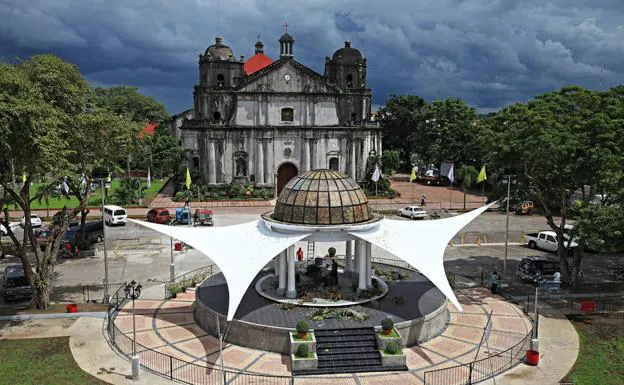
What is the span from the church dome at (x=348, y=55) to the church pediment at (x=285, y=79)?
522 centimetres

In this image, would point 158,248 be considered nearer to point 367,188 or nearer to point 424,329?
point 424,329

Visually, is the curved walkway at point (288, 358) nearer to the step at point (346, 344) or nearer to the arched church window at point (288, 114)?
the step at point (346, 344)

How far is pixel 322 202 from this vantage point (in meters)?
23.7

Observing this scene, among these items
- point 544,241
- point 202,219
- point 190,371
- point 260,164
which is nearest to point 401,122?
point 260,164

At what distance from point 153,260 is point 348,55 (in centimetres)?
4137

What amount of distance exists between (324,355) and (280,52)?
160 ft

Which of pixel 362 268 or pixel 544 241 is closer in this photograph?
pixel 362 268

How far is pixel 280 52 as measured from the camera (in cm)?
6259

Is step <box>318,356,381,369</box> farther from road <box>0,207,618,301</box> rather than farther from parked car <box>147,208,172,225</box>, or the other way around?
parked car <box>147,208,172,225</box>

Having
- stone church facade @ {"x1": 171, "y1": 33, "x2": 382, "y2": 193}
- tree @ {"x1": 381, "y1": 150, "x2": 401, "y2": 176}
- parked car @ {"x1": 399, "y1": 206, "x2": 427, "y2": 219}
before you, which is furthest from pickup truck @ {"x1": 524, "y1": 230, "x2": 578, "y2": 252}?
stone church facade @ {"x1": 171, "y1": 33, "x2": 382, "y2": 193}

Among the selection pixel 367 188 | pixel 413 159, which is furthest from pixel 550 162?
pixel 413 159

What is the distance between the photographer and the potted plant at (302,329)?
792 inches

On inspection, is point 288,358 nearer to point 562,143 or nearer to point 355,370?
point 355,370

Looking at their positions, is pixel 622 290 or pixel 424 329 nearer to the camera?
pixel 424 329
